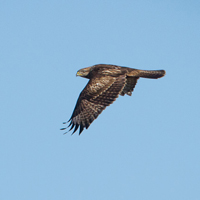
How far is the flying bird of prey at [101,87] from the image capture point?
20578 mm

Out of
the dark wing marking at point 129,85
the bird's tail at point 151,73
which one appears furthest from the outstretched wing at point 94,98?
the dark wing marking at point 129,85

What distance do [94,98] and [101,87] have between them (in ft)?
1.70

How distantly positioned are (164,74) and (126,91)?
1.55m

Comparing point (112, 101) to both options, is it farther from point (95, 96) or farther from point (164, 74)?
point (164, 74)

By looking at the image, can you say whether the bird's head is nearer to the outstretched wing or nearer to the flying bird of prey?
the flying bird of prey

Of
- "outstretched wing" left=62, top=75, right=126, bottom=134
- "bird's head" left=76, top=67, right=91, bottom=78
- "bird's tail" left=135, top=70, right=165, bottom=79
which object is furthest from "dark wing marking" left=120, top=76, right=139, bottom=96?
"bird's head" left=76, top=67, right=91, bottom=78

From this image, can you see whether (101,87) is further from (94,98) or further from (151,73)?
(151,73)

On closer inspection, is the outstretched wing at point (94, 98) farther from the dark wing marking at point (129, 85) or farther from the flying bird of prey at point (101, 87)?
the dark wing marking at point (129, 85)

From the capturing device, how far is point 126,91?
2284 centimetres

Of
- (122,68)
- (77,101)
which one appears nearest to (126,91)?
(122,68)

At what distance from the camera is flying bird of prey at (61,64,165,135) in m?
20.6

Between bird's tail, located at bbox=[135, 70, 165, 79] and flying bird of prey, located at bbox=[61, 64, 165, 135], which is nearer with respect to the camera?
flying bird of prey, located at bbox=[61, 64, 165, 135]

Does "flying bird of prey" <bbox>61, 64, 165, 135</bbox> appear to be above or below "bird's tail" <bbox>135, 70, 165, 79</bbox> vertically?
below

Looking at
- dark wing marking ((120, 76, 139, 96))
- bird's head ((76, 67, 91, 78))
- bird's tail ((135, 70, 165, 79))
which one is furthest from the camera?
bird's head ((76, 67, 91, 78))
